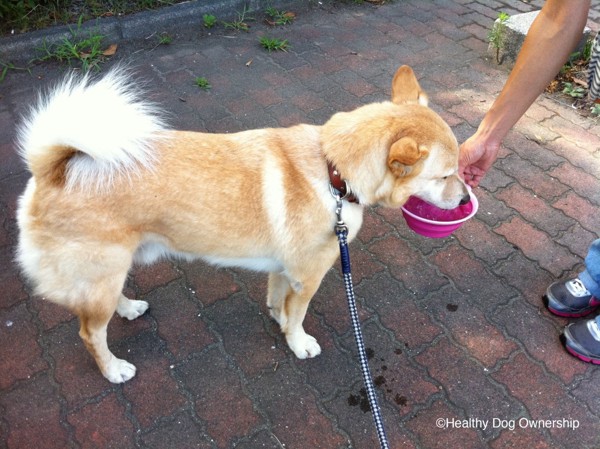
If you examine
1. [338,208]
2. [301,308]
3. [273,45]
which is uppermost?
[338,208]

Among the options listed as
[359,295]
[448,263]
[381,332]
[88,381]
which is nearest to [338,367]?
[381,332]

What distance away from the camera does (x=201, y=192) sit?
6.61 feet

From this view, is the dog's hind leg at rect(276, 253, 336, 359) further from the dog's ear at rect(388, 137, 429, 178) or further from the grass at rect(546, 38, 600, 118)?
the grass at rect(546, 38, 600, 118)

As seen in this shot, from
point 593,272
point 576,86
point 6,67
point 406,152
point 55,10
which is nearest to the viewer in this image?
point 406,152

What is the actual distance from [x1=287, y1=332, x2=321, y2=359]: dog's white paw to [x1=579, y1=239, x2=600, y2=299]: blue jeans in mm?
1771

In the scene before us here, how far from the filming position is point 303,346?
259cm

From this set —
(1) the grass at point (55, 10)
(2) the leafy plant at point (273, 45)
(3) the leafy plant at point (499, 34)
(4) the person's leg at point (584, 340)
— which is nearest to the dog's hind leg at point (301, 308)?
(4) the person's leg at point (584, 340)

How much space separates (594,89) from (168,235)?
106 inches

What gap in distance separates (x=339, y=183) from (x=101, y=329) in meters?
1.36

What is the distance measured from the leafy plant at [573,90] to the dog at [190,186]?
3.47m

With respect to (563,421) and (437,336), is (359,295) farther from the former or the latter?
(563,421)

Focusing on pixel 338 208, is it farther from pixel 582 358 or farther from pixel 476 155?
pixel 582 358

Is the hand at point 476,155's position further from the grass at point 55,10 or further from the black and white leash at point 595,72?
the grass at point 55,10

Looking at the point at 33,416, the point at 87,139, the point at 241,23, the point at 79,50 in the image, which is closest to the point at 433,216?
the point at 87,139
